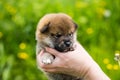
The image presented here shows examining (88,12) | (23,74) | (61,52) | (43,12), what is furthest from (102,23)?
(61,52)

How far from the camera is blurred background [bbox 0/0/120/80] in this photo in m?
6.49

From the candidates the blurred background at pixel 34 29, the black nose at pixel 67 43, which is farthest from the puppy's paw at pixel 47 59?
the blurred background at pixel 34 29

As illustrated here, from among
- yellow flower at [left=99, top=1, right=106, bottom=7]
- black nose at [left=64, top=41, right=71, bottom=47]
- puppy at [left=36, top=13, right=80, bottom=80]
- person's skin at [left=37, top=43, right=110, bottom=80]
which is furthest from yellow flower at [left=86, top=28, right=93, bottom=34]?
black nose at [left=64, top=41, right=71, bottom=47]

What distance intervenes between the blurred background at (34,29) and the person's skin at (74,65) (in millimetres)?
1531

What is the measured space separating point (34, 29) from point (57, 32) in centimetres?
239

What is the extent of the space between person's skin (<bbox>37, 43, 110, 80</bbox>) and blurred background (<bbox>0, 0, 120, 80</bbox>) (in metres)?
1.53

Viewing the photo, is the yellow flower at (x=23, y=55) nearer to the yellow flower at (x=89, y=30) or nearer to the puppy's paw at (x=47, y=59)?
the yellow flower at (x=89, y=30)

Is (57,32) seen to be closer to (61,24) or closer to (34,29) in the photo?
(61,24)

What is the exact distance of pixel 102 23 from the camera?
23.5 ft

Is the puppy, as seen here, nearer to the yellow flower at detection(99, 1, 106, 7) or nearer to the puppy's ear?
the puppy's ear

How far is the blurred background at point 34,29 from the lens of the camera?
21.3ft

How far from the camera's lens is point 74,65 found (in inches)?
183

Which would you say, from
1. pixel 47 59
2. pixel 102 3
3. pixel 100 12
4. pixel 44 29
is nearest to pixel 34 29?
pixel 100 12

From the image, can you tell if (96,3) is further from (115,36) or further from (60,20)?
(60,20)
